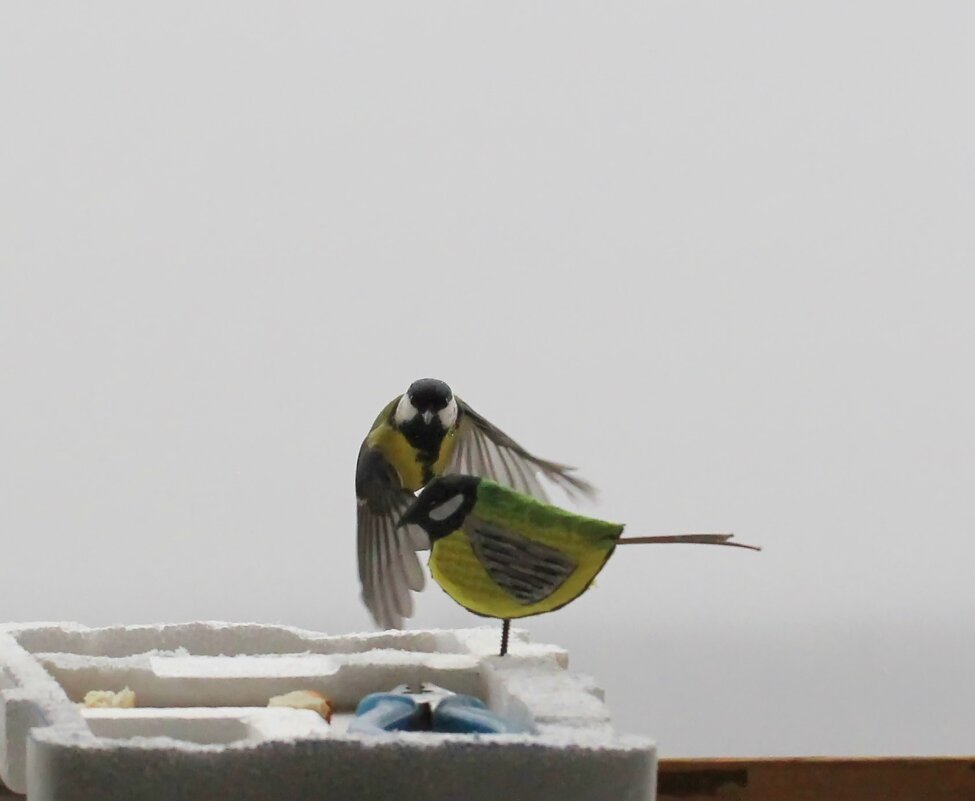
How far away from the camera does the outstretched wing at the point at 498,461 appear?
1074mm

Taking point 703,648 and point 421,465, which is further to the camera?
point 703,648

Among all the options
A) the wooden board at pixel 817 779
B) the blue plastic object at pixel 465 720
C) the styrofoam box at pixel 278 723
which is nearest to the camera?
the styrofoam box at pixel 278 723

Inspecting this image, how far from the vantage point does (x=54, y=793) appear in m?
0.69

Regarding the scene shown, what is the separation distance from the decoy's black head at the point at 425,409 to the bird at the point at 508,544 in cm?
9

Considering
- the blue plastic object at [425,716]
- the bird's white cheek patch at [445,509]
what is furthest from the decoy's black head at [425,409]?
the blue plastic object at [425,716]

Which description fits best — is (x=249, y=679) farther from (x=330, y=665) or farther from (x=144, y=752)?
(x=144, y=752)

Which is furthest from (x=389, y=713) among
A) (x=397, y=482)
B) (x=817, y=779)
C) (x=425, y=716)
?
(x=817, y=779)

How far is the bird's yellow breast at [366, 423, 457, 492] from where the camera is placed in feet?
3.36

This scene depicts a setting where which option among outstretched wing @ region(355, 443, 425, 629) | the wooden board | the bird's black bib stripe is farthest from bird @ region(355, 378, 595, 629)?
the wooden board

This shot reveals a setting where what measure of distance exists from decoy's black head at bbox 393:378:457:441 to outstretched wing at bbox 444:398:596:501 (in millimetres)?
50

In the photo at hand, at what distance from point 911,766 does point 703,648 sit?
45cm

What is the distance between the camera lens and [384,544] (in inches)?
40.5

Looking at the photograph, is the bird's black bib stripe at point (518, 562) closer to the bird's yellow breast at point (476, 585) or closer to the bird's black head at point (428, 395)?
the bird's yellow breast at point (476, 585)

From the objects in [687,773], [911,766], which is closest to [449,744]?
[687,773]
